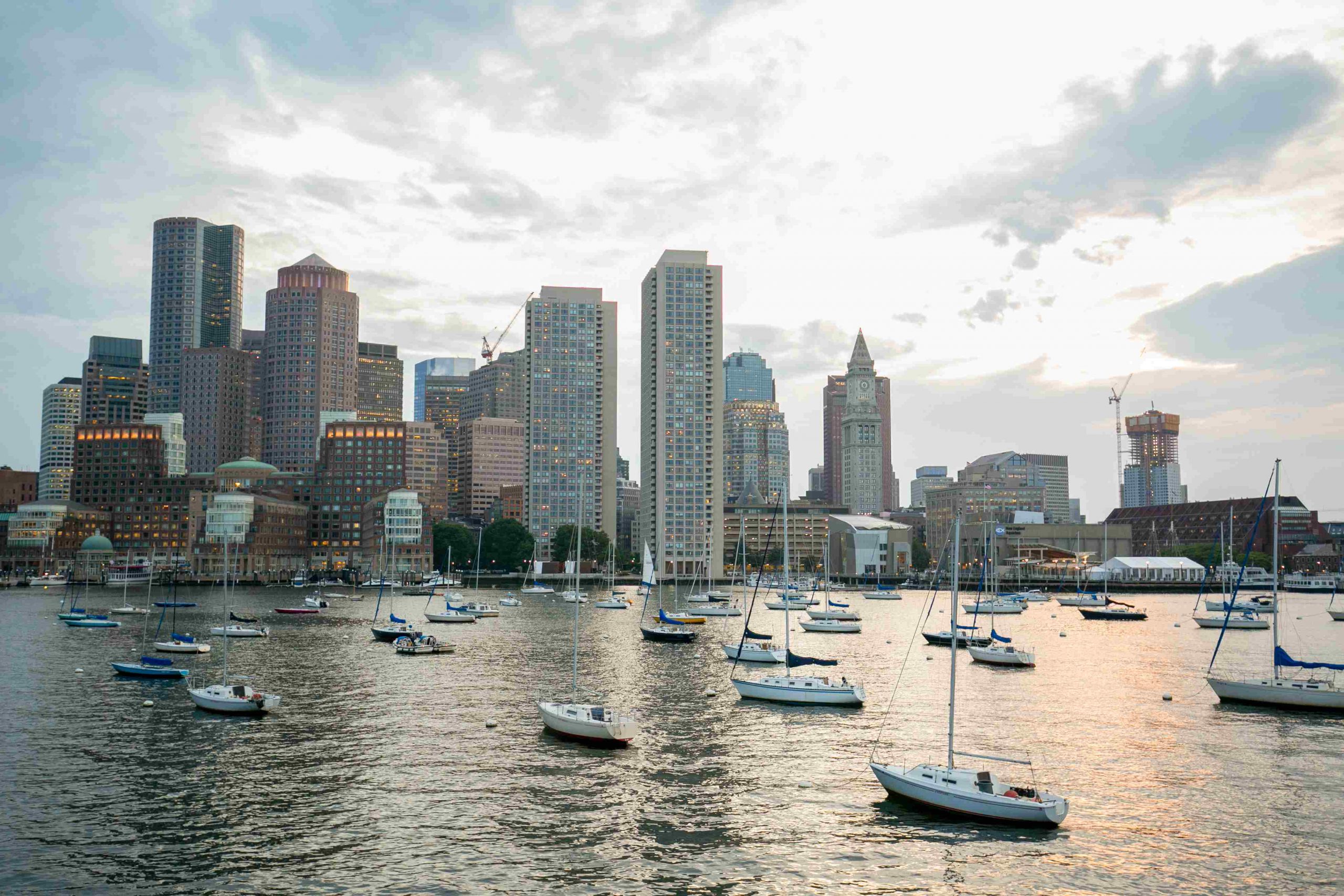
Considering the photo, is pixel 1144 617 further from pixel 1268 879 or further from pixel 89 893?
pixel 89 893

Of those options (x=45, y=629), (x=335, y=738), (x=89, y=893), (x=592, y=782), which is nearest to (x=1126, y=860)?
(x=592, y=782)

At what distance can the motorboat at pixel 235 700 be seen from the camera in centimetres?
7150

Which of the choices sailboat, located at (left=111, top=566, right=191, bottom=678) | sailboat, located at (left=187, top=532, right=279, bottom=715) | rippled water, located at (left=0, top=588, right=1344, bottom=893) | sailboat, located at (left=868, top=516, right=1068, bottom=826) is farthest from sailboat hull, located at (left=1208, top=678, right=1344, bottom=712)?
sailboat, located at (left=111, top=566, right=191, bottom=678)

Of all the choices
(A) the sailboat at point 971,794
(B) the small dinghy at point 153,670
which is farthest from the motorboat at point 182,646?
(A) the sailboat at point 971,794

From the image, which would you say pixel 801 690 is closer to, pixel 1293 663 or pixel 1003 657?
pixel 1293 663

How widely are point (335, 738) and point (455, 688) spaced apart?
71.9 ft

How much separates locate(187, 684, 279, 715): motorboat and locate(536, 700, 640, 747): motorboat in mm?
21550

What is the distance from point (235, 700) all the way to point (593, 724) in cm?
2719

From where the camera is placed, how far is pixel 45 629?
140750 millimetres

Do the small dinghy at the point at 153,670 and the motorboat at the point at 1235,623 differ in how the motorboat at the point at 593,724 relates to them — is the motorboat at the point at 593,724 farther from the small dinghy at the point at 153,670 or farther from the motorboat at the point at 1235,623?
the motorboat at the point at 1235,623

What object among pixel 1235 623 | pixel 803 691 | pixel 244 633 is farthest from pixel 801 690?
pixel 1235 623

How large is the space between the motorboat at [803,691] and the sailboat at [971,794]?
27.5m

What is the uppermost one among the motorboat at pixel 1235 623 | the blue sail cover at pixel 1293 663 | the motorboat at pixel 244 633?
the blue sail cover at pixel 1293 663

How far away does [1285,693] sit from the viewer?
76.9m
